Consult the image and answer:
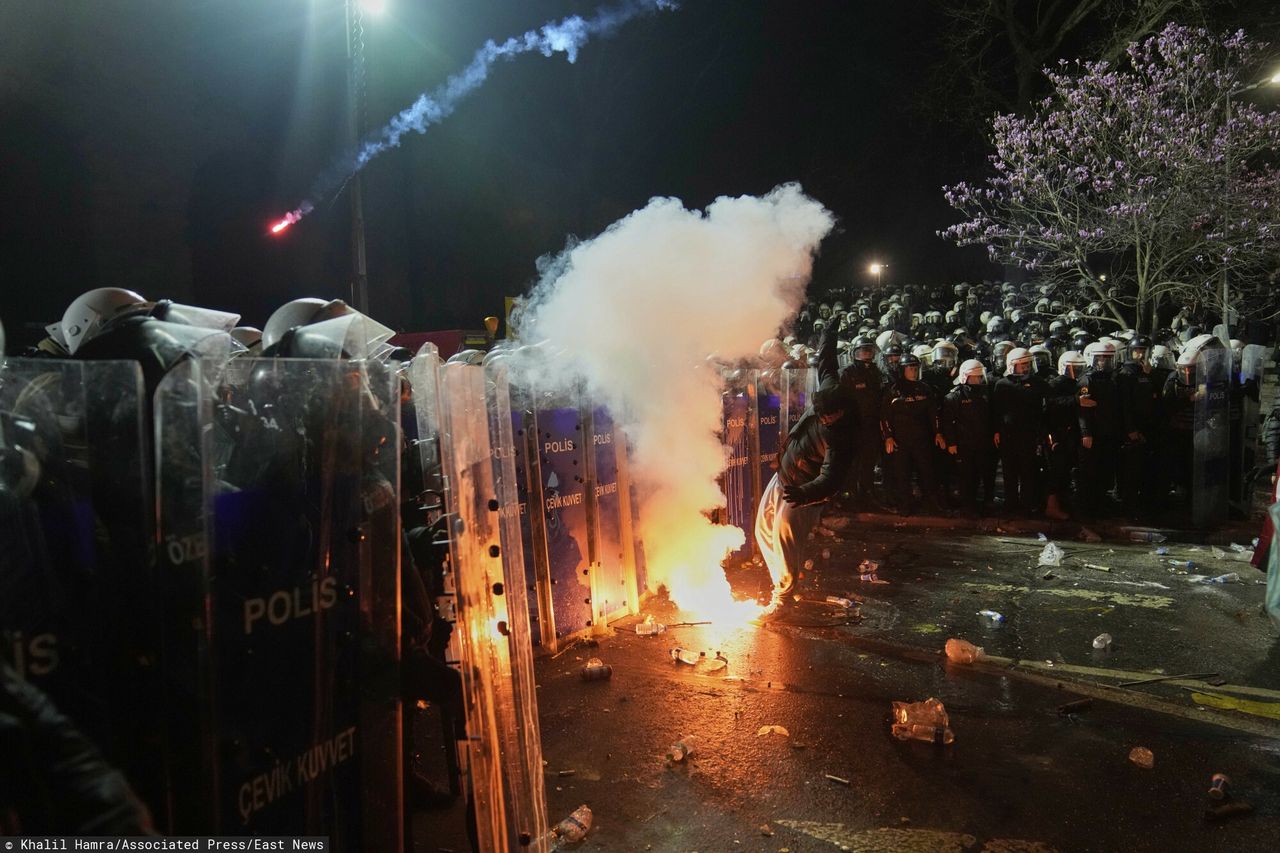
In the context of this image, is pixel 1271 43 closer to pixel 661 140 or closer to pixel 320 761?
pixel 661 140

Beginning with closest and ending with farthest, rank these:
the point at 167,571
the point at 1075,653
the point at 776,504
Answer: the point at 167,571 → the point at 1075,653 → the point at 776,504

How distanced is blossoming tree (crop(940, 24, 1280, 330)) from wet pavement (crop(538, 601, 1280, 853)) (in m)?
15.4

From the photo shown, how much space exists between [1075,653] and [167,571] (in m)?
5.99

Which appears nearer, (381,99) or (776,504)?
(776,504)

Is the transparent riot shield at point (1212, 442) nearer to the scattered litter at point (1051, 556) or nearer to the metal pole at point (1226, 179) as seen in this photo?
the scattered litter at point (1051, 556)

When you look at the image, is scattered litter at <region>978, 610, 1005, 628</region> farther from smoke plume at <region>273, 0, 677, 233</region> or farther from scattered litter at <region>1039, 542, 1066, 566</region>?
smoke plume at <region>273, 0, 677, 233</region>

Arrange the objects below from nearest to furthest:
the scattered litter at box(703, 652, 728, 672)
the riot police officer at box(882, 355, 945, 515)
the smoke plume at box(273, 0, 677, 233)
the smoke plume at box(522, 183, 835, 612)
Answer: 1. the scattered litter at box(703, 652, 728, 672)
2. the smoke plume at box(522, 183, 835, 612)
3. the riot police officer at box(882, 355, 945, 515)
4. the smoke plume at box(273, 0, 677, 233)

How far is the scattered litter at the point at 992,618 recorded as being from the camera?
6.31 m

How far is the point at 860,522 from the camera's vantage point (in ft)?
33.9

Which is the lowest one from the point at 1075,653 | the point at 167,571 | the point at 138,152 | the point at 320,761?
the point at 1075,653

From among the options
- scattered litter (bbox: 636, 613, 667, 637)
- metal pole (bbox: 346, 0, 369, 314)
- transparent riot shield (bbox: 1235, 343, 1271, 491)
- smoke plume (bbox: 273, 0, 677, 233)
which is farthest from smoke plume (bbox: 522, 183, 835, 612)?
smoke plume (bbox: 273, 0, 677, 233)

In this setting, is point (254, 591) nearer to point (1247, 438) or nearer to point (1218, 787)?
point (1218, 787)

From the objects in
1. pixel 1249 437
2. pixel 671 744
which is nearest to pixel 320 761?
pixel 671 744

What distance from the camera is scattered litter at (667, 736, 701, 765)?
427 centimetres
